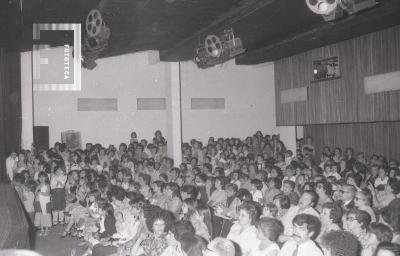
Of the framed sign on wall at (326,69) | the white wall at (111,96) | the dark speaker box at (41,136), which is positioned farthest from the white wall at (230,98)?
the dark speaker box at (41,136)

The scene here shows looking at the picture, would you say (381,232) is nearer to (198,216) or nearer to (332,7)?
(198,216)

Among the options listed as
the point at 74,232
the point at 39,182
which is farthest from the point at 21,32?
the point at 74,232

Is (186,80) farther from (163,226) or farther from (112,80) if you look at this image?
(163,226)

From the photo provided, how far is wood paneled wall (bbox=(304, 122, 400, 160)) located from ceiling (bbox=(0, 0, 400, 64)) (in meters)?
3.03

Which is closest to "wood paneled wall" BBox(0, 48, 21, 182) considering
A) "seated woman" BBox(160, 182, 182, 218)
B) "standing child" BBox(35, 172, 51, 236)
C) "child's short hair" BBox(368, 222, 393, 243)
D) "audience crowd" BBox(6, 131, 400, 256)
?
"audience crowd" BBox(6, 131, 400, 256)

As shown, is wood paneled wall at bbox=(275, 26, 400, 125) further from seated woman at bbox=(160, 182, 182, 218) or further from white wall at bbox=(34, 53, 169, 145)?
seated woman at bbox=(160, 182, 182, 218)

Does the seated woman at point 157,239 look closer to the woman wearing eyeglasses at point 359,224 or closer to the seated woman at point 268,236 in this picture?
the seated woman at point 268,236

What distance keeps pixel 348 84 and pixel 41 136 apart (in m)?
8.35

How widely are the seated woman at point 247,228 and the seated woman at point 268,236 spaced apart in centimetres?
35

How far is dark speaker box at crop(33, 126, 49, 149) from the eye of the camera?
12.1 meters

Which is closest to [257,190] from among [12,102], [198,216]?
[198,216]

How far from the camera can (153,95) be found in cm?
1347

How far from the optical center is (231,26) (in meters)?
7.79

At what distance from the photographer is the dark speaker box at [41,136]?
12094 millimetres
